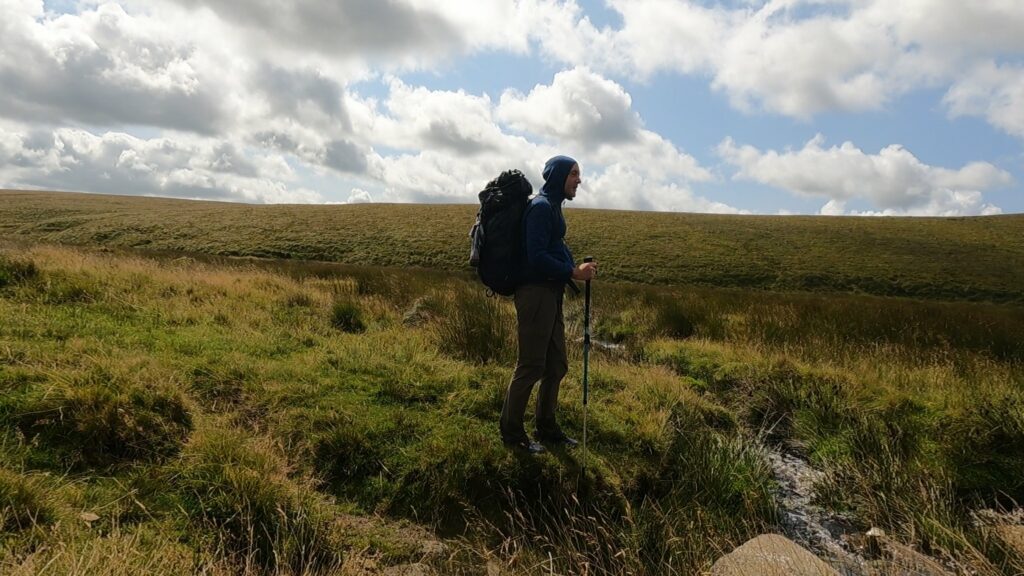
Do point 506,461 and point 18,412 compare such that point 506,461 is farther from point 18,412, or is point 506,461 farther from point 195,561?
point 18,412

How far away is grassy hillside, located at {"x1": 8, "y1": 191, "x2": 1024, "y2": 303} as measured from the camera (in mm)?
29594

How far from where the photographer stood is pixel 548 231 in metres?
Answer: 4.29

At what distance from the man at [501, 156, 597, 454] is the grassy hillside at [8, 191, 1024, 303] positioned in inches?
→ 953

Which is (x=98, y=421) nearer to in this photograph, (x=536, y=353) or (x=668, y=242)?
(x=536, y=353)

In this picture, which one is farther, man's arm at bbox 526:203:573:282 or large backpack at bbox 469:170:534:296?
large backpack at bbox 469:170:534:296

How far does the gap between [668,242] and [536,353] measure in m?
35.7

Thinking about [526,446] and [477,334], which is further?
[477,334]

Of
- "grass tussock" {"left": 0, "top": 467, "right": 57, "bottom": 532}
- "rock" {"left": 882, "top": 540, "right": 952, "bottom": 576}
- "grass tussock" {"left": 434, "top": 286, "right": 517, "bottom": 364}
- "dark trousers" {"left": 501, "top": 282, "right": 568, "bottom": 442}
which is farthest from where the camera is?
"grass tussock" {"left": 434, "top": 286, "right": 517, "bottom": 364}

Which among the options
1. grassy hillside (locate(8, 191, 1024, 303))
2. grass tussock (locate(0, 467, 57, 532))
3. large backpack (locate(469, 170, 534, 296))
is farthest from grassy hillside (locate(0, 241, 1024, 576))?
grassy hillside (locate(8, 191, 1024, 303))

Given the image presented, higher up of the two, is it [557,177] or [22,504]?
[557,177]

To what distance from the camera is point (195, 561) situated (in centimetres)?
303

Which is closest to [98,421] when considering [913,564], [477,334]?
[477,334]

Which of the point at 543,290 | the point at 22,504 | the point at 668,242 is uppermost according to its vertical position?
the point at 543,290

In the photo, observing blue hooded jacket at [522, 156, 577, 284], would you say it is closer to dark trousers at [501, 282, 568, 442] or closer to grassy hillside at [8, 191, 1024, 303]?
dark trousers at [501, 282, 568, 442]
